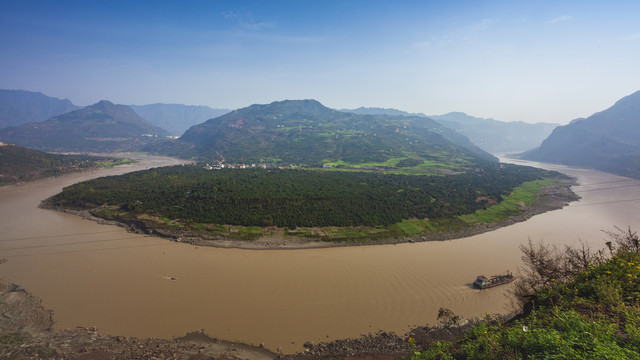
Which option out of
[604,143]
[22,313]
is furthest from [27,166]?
[604,143]

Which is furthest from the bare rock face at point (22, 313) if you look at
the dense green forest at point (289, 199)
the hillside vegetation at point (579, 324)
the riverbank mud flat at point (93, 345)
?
the hillside vegetation at point (579, 324)

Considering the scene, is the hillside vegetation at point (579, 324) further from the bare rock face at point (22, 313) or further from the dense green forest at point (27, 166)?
the dense green forest at point (27, 166)

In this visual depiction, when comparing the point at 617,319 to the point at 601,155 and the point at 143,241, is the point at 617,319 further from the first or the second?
the point at 601,155

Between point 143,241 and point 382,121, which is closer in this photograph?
point 143,241

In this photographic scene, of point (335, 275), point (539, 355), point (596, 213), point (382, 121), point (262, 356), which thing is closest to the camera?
point (539, 355)

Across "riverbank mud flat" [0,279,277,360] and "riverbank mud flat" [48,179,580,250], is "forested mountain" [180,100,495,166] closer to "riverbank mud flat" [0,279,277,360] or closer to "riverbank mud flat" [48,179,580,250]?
"riverbank mud flat" [48,179,580,250]

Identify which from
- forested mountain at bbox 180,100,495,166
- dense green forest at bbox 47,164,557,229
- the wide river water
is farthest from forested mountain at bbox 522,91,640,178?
the wide river water

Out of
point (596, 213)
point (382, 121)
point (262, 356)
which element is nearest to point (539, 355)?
point (262, 356)
